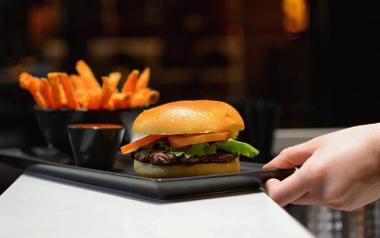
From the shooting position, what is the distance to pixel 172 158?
1.63 metres

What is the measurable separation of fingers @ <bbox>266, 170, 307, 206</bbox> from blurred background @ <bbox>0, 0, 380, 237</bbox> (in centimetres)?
560

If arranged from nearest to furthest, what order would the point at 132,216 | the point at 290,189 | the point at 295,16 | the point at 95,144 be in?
the point at 132,216
the point at 290,189
the point at 95,144
the point at 295,16

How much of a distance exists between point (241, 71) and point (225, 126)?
629 centimetres

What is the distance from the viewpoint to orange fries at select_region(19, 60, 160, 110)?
2098 mm

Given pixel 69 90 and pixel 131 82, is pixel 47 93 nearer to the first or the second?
pixel 69 90

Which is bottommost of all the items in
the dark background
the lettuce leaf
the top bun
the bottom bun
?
the dark background

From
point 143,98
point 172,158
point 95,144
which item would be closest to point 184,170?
point 172,158

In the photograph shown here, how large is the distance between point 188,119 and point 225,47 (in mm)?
6258

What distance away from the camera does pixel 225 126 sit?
1722mm

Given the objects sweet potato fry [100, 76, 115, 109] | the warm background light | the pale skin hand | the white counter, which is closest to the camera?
the white counter

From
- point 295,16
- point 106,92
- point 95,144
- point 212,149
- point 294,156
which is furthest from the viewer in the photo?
point 295,16

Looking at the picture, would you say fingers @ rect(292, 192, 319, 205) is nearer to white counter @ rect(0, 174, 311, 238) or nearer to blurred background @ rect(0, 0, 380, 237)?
white counter @ rect(0, 174, 311, 238)

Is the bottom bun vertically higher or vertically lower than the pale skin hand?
lower

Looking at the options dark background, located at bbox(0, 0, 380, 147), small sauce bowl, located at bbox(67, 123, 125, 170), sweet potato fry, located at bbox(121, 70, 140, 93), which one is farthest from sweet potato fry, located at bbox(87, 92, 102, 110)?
dark background, located at bbox(0, 0, 380, 147)
